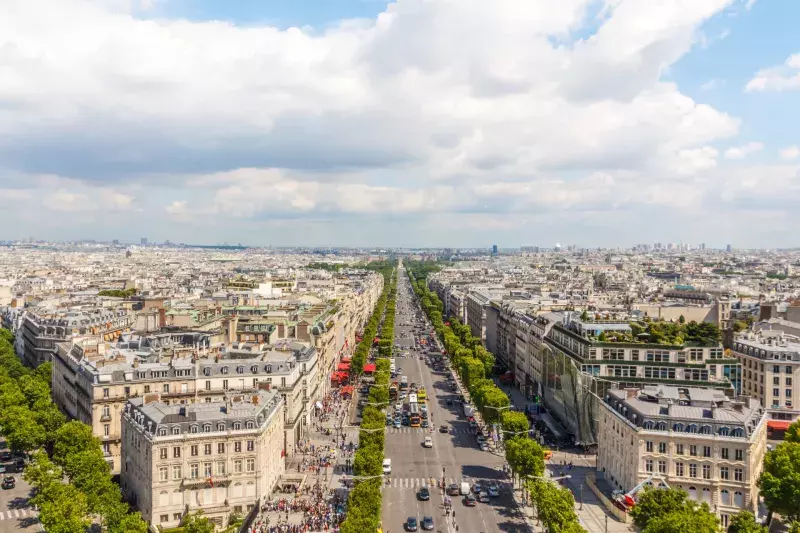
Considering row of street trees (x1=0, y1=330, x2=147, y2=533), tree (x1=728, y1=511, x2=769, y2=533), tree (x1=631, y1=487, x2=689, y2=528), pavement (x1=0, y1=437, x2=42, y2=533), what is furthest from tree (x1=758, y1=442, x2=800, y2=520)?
pavement (x1=0, y1=437, x2=42, y2=533)

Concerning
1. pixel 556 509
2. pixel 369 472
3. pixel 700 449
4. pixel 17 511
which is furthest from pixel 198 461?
pixel 700 449

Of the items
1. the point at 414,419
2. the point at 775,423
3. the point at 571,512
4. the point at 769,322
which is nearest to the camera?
the point at 571,512

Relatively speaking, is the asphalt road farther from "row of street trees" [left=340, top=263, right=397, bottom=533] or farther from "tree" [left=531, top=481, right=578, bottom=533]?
"tree" [left=531, top=481, right=578, bottom=533]

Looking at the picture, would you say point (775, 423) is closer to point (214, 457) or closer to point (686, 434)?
point (686, 434)

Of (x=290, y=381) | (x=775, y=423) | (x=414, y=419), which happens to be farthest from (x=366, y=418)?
(x=775, y=423)

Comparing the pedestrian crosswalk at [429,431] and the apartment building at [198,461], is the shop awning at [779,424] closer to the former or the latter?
the pedestrian crosswalk at [429,431]

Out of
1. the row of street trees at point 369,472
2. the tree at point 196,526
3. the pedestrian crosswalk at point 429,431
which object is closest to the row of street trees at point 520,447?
the pedestrian crosswalk at point 429,431

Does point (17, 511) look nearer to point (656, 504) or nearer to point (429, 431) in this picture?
point (429, 431)
